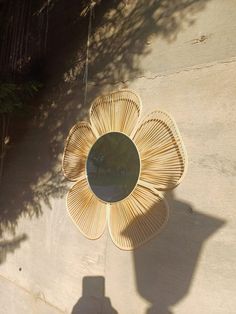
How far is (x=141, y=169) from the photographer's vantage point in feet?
11.6

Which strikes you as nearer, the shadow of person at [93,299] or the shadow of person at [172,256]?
the shadow of person at [172,256]

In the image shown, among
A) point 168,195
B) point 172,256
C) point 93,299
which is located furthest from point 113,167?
point 93,299

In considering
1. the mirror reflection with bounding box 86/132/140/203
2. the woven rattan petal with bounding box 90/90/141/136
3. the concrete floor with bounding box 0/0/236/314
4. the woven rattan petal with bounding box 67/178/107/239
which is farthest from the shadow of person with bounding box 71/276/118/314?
the woven rattan petal with bounding box 90/90/141/136

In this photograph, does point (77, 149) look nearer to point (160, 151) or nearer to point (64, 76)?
point (64, 76)

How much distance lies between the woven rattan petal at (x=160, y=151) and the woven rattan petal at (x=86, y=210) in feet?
2.21

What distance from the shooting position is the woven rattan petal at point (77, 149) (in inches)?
161

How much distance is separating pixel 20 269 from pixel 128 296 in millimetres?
1802

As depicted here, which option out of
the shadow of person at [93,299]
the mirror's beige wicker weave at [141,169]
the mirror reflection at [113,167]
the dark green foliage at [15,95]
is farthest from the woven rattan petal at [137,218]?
the dark green foliage at [15,95]

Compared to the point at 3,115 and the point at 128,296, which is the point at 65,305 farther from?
the point at 3,115

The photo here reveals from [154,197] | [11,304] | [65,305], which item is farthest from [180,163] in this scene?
[11,304]

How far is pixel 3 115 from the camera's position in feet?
17.4

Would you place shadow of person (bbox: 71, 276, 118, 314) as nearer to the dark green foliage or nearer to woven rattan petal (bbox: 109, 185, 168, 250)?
woven rattan petal (bbox: 109, 185, 168, 250)

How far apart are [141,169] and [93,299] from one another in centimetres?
143

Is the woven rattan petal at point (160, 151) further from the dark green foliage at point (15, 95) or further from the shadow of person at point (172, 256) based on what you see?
the dark green foliage at point (15, 95)
